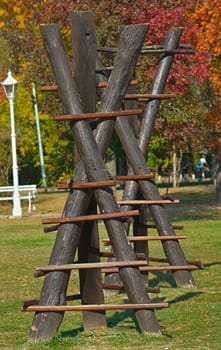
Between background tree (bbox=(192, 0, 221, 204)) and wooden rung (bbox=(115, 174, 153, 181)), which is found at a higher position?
background tree (bbox=(192, 0, 221, 204))

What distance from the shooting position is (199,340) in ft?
33.7

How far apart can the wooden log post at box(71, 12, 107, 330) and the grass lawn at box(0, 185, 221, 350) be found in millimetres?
412

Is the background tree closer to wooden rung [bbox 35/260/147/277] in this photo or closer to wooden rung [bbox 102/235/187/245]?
wooden rung [bbox 102/235/187/245]

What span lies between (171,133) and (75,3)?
537 cm

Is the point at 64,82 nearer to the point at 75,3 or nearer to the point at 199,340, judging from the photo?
the point at 199,340

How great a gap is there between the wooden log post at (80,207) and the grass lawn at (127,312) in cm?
18

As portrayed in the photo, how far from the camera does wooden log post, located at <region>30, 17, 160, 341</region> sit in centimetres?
1013

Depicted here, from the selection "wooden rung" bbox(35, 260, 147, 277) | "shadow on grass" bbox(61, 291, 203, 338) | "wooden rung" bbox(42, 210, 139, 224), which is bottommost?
"shadow on grass" bbox(61, 291, 203, 338)

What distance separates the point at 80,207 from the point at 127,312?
2.50 m

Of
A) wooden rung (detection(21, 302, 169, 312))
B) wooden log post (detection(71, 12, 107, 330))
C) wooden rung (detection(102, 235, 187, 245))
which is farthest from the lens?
wooden rung (detection(102, 235, 187, 245))

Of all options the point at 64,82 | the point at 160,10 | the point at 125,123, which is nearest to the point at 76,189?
the point at 64,82

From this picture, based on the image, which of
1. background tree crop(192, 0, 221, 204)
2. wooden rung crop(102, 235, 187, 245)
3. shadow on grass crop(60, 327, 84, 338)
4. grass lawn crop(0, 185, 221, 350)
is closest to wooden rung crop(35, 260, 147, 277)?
grass lawn crop(0, 185, 221, 350)

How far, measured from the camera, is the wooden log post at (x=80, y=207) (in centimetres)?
1013

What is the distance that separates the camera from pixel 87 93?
10594mm
